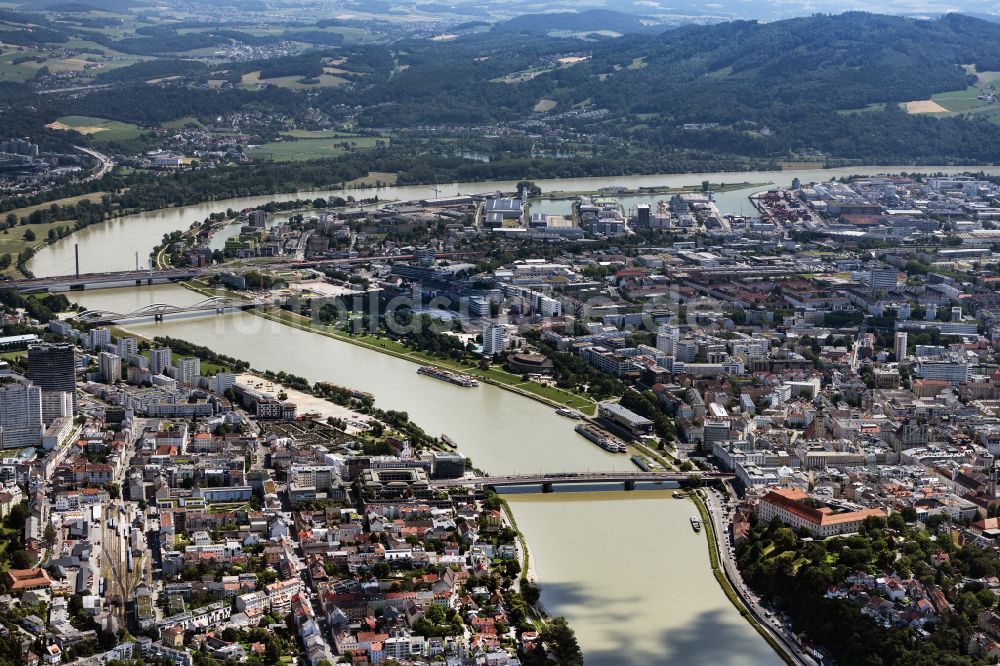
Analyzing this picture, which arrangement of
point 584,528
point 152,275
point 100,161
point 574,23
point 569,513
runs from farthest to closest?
point 574,23 < point 100,161 < point 152,275 < point 569,513 < point 584,528

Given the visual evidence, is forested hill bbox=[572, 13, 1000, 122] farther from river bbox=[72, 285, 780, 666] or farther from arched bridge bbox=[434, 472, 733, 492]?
arched bridge bbox=[434, 472, 733, 492]

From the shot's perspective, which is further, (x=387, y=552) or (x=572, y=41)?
(x=572, y=41)

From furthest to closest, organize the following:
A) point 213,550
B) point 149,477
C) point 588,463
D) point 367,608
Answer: point 588,463
point 149,477
point 213,550
point 367,608

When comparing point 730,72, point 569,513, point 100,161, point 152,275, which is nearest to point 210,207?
point 100,161

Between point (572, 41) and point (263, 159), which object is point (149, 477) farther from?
point (572, 41)

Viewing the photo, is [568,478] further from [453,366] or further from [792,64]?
[792,64]

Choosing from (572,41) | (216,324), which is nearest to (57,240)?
(216,324)

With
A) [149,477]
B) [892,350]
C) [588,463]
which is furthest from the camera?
[892,350]

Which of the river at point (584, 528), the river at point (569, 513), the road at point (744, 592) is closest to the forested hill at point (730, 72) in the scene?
the river at point (569, 513)
